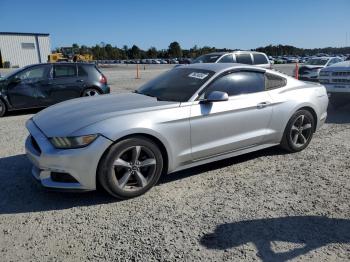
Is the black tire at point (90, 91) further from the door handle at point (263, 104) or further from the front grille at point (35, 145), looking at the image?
the door handle at point (263, 104)

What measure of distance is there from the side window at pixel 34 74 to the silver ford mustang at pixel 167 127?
5.41m

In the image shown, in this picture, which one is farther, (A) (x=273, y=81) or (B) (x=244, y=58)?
(B) (x=244, y=58)

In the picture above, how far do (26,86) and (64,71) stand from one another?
1.18 metres

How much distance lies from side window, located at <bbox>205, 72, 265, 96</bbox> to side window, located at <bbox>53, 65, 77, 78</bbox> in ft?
21.9

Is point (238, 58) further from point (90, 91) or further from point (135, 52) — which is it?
point (135, 52)

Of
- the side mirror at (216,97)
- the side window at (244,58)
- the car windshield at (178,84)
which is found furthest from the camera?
the side window at (244,58)

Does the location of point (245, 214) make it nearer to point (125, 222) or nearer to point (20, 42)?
point (125, 222)

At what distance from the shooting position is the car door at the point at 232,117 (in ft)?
14.3

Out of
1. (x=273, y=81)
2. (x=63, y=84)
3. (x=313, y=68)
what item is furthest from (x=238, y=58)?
(x=273, y=81)

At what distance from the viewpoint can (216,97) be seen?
171 inches

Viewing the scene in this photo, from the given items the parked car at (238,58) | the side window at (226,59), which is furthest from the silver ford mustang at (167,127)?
the parked car at (238,58)

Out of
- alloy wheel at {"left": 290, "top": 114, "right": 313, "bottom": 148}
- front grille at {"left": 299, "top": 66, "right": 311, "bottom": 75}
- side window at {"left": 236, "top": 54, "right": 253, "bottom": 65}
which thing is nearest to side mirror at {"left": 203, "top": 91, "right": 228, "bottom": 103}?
alloy wheel at {"left": 290, "top": 114, "right": 313, "bottom": 148}

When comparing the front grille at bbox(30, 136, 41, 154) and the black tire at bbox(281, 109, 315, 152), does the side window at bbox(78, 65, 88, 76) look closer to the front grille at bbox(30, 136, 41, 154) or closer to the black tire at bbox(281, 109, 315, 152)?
the front grille at bbox(30, 136, 41, 154)

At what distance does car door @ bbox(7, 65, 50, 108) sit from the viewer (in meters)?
9.35
